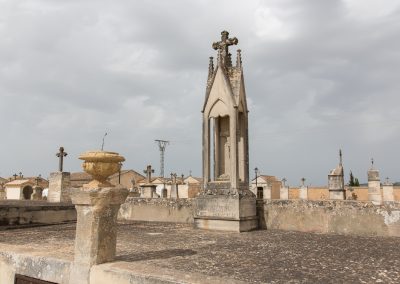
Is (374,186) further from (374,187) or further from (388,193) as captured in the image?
(388,193)

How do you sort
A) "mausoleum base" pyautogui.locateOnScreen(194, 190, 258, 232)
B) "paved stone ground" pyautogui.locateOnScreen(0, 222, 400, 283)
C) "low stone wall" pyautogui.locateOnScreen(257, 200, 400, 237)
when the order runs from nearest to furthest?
"paved stone ground" pyautogui.locateOnScreen(0, 222, 400, 283), "low stone wall" pyautogui.locateOnScreen(257, 200, 400, 237), "mausoleum base" pyautogui.locateOnScreen(194, 190, 258, 232)

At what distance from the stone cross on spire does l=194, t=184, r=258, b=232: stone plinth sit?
3.60 metres

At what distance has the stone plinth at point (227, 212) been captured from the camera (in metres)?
7.98

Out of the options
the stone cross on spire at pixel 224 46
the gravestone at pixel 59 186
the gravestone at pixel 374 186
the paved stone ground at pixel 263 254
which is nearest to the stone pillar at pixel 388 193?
the gravestone at pixel 374 186

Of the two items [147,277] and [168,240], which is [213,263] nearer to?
[147,277]

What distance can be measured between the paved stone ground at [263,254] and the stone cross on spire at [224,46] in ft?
15.1

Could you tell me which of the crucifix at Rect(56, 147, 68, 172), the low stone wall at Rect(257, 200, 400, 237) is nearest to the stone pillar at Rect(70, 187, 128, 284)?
the low stone wall at Rect(257, 200, 400, 237)

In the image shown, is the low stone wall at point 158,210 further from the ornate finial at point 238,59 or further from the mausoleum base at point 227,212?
the ornate finial at point 238,59

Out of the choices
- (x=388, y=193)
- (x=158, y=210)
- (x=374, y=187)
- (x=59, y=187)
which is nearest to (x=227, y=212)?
(x=158, y=210)

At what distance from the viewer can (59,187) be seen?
17422mm

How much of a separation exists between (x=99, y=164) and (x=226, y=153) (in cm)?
529

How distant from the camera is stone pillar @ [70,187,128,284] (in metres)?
4.17

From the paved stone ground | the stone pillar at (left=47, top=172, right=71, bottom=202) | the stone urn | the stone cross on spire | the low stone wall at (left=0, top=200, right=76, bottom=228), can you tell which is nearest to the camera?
the paved stone ground

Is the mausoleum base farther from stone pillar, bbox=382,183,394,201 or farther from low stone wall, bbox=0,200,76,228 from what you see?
A: stone pillar, bbox=382,183,394,201
